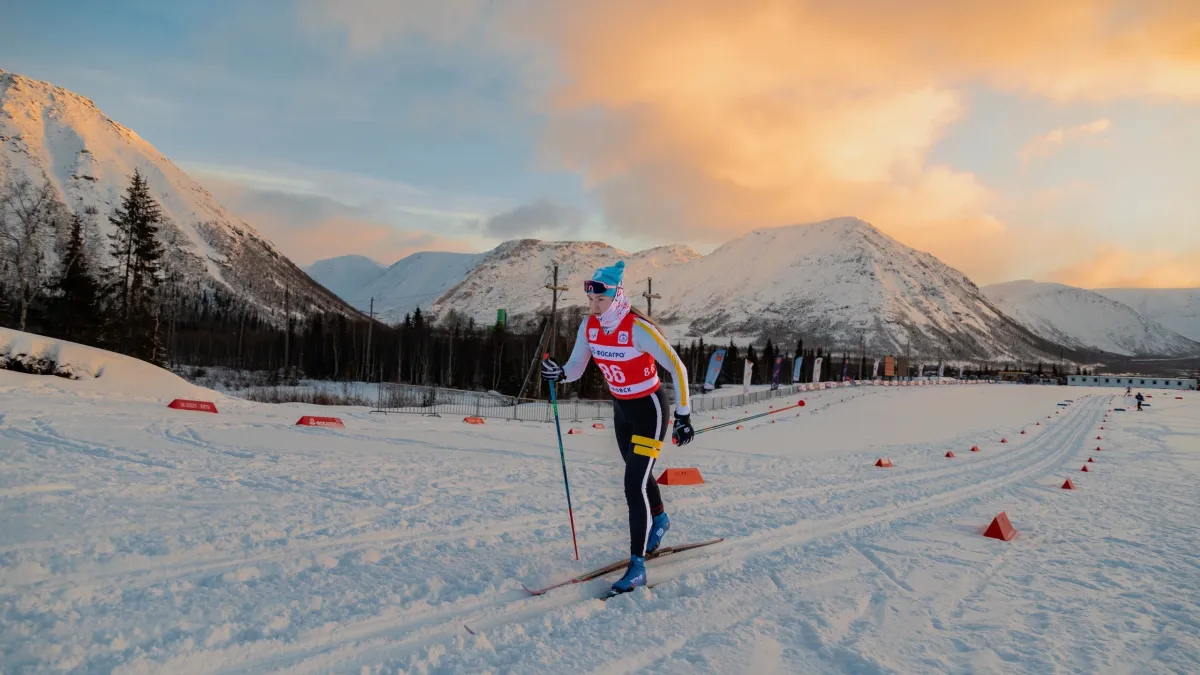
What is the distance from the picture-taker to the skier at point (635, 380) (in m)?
4.90

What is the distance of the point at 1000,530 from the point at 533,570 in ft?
16.9

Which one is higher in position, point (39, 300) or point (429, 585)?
point (39, 300)

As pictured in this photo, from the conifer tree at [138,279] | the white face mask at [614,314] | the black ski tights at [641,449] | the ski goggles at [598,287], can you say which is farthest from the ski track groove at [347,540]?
the conifer tree at [138,279]

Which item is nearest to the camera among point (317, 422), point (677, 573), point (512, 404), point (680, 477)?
point (677, 573)

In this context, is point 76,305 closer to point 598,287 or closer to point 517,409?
point 517,409

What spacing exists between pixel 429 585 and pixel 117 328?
45.1 m

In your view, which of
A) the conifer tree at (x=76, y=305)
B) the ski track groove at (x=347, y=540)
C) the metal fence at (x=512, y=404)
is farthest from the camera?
the conifer tree at (x=76, y=305)

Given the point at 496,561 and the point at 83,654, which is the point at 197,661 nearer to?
the point at 83,654

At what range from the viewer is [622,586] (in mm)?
4516

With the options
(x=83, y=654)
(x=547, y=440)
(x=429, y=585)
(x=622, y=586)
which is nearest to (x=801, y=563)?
(x=622, y=586)

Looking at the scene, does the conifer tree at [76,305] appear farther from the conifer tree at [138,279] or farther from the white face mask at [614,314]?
the white face mask at [614,314]

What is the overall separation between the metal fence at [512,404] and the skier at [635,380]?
13.5m

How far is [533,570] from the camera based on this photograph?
4863mm

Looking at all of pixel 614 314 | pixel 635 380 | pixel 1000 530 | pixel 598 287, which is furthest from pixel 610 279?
pixel 1000 530
